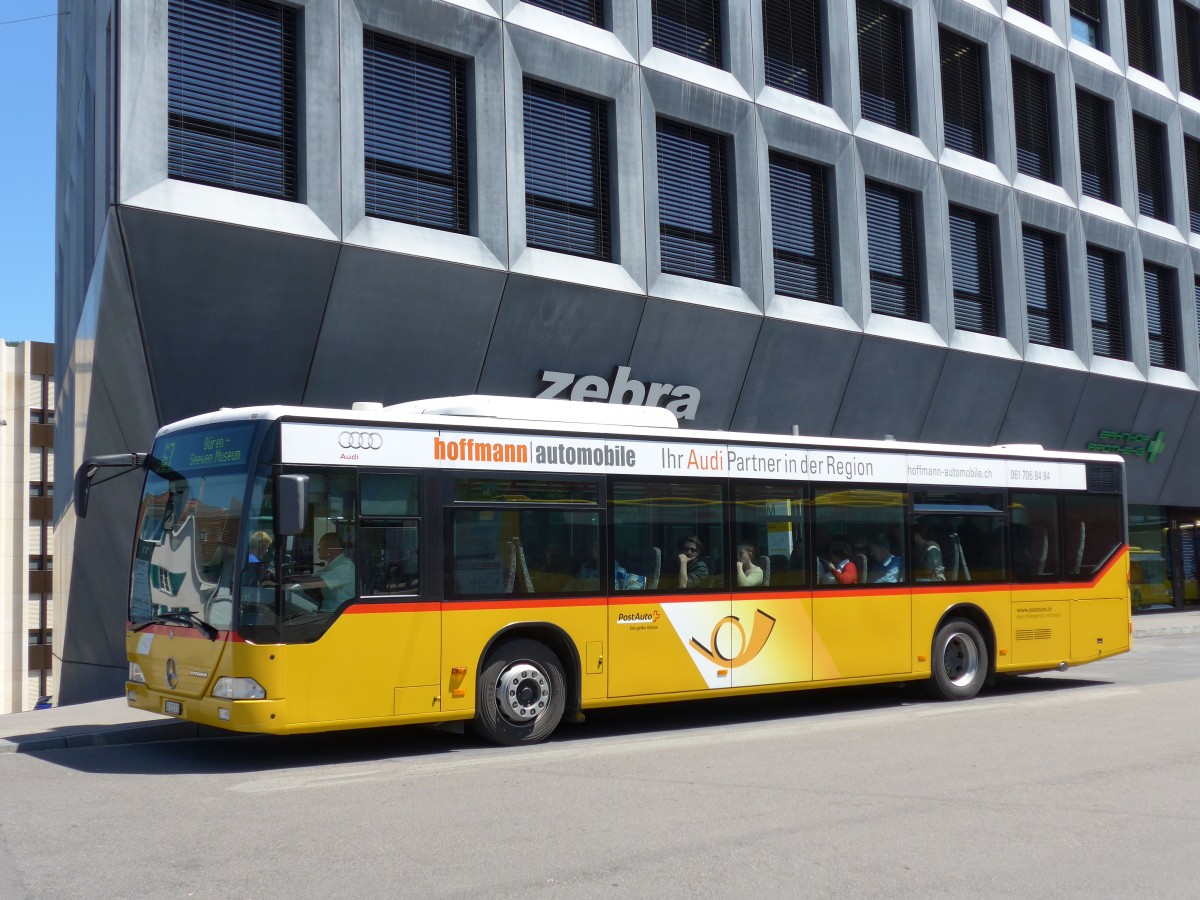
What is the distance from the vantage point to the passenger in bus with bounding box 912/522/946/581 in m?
13.5

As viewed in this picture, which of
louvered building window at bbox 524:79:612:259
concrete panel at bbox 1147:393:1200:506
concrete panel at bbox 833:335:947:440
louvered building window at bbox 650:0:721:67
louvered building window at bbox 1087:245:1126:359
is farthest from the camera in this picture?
concrete panel at bbox 1147:393:1200:506

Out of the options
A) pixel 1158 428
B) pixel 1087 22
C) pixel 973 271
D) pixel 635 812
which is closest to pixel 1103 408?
pixel 1158 428

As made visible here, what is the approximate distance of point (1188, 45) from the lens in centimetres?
3203

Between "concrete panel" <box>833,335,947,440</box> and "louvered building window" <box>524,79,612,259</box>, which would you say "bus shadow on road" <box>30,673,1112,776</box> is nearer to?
"louvered building window" <box>524,79,612,259</box>

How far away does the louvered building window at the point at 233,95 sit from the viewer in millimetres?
14664

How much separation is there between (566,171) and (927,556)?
8282mm

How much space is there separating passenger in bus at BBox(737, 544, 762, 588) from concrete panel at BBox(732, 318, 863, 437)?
9.14 meters

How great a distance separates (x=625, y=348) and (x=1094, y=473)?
7.08 m

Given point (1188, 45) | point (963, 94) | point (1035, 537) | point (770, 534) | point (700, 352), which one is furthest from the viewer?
point (1188, 45)

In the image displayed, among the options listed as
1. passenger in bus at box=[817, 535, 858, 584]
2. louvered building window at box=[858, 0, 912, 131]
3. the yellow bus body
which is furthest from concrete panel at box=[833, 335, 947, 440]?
passenger in bus at box=[817, 535, 858, 584]

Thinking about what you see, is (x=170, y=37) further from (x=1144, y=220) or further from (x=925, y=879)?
(x=1144, y=220)

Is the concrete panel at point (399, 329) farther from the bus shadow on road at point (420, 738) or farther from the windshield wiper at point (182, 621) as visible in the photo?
the windshield wiper at point (182, 621)

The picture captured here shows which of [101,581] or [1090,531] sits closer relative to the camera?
[1090,531]

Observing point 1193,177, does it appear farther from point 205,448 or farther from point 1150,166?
point 205,448
